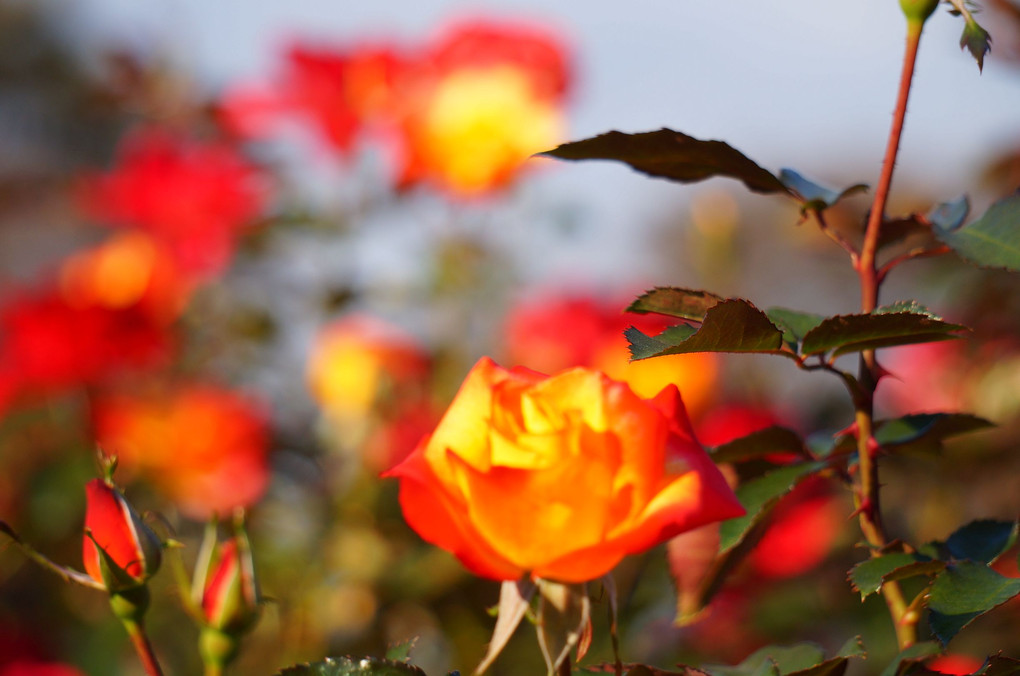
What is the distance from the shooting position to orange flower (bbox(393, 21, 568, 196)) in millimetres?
1175

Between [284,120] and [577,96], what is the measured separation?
38 centimetres

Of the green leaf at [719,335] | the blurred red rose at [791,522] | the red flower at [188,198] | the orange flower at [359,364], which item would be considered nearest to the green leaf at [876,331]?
the green leaf at [719,335]

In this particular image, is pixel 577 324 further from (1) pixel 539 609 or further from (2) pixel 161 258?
(1) pixel 539 609

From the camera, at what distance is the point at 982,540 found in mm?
372

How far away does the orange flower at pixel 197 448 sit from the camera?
3.97 feet

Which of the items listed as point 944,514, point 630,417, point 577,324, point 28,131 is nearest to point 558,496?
point 630,417

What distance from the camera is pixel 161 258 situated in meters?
1.28

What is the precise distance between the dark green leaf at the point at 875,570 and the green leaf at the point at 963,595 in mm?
13

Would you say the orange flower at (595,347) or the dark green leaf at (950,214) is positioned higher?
the dark green leaf at (950,214)

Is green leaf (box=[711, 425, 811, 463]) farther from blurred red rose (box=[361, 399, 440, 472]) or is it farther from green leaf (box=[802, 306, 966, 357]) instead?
blurred red rose (box=[361, 399, 440, 472])

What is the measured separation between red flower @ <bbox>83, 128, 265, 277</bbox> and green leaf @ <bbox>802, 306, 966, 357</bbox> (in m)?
1.05

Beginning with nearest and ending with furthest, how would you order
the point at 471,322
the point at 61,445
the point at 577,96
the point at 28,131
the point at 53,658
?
the point at 53,658
the point at 61,445
the point at 577,96
the point at 471,322
the point at 28,131

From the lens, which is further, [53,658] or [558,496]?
[53,658]

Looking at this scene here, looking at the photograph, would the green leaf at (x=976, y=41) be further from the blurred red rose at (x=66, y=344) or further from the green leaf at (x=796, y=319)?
the blurred red rose at (x=66, y=344)
